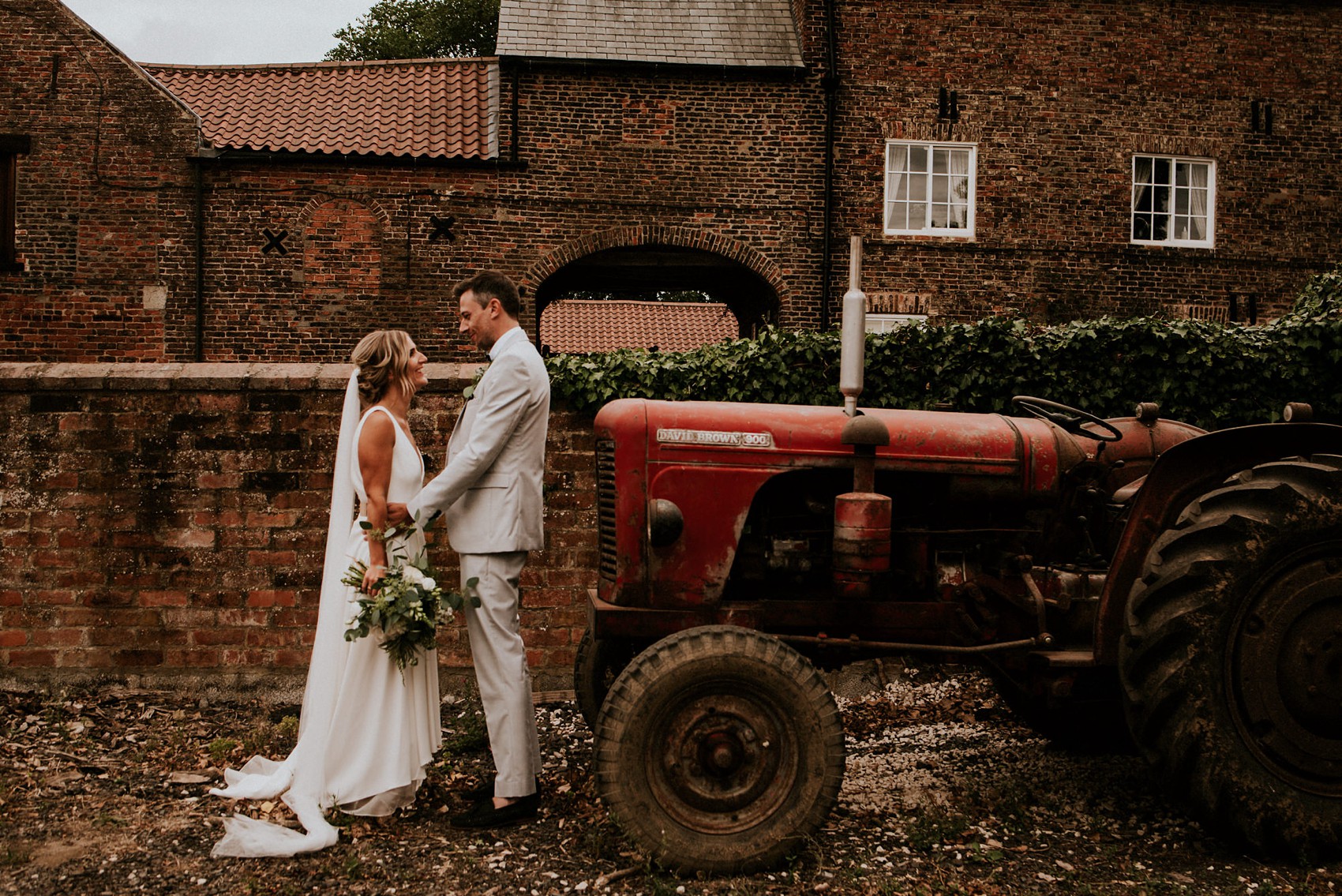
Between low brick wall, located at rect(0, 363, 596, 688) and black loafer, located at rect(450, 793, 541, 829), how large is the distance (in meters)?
1.86

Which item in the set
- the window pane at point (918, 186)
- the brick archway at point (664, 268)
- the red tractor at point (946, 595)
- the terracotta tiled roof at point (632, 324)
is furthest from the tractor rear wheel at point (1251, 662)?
the terracotta tiled roof at point (632, 324)

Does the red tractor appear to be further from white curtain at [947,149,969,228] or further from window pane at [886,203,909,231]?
white curtain at [947,149,969,228]

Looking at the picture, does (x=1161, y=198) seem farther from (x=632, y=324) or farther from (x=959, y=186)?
(x=632, y=324)

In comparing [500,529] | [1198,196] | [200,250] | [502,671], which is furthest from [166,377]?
[1198,196]

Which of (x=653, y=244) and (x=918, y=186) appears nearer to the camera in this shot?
(x=653, y=244)

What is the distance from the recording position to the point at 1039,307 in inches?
544

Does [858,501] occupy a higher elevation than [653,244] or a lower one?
lower

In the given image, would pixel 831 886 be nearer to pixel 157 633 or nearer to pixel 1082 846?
pixel 1082 846

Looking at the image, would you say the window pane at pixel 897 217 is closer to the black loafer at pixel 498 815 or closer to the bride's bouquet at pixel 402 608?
the bride's bouquet at pixel 402 608

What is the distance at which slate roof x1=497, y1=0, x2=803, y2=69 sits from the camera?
13047mm

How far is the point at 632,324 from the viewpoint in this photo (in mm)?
26359

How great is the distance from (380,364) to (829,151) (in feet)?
34.1

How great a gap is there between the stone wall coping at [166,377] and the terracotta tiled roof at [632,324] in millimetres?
18630

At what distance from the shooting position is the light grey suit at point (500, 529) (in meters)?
3.77
